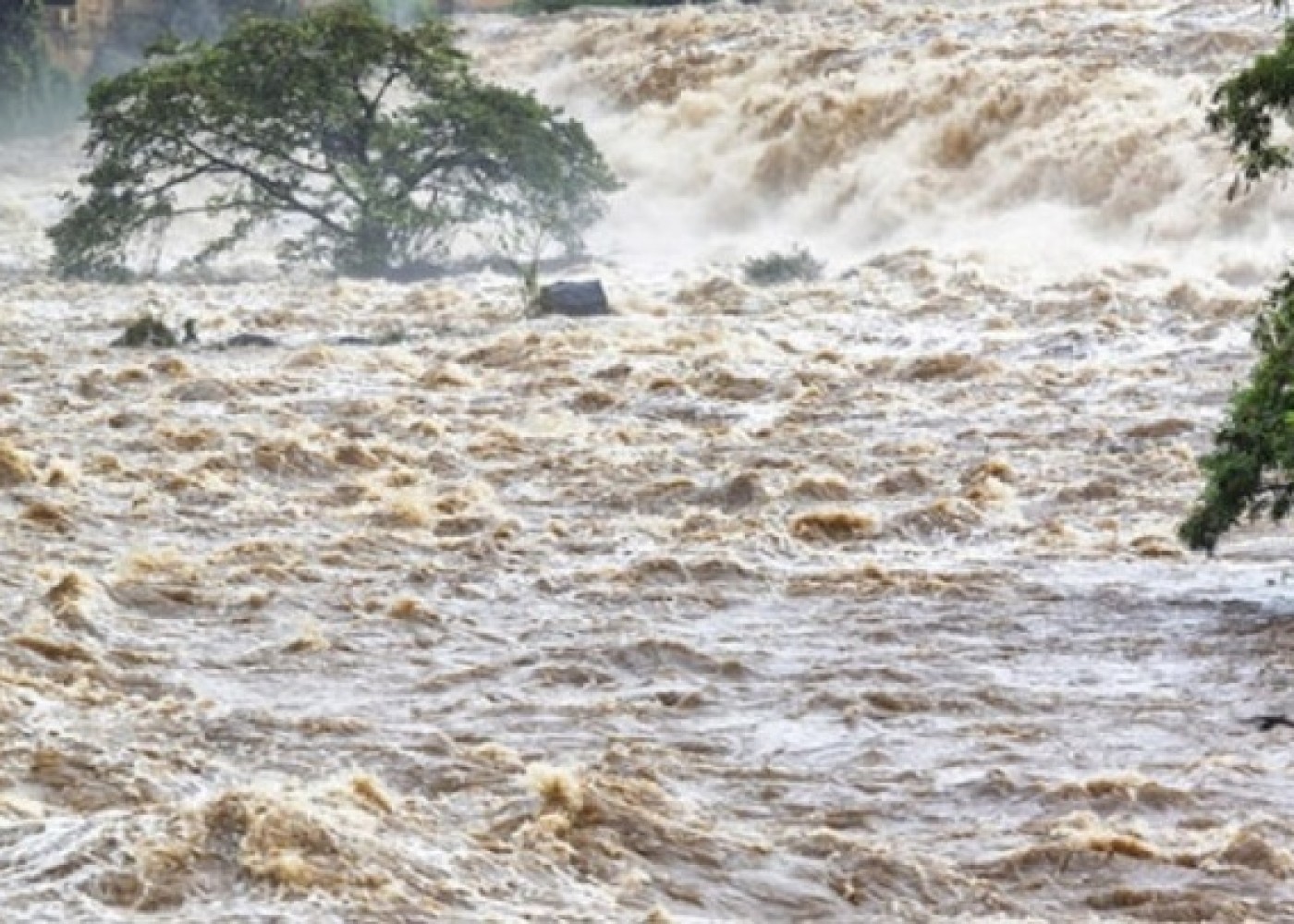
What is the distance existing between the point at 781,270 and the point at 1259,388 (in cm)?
1374

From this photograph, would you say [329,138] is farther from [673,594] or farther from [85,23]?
[85,23]

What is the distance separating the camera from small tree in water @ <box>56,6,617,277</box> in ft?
88.2

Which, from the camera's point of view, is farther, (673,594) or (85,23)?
(85,23)

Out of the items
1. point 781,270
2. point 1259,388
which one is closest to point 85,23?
point 781,270

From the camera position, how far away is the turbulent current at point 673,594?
775 centimetres

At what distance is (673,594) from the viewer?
39.0ft

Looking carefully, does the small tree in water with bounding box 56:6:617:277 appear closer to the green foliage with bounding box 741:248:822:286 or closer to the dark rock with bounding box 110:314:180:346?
the green foliage with bounding box 741:248:822:286

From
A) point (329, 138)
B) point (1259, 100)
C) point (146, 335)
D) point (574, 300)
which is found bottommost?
point (574, 300)

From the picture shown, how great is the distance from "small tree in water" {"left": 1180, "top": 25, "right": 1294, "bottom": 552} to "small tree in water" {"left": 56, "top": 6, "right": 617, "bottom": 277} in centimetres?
1647

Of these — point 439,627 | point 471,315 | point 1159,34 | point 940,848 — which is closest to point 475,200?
point 471,315

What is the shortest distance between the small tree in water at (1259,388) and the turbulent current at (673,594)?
20.4 inches

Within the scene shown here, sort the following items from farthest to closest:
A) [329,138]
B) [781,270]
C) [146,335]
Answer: [329,138] → [781,270] → [146,335]

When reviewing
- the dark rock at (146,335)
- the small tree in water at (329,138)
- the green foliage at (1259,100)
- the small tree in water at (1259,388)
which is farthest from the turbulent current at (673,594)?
the green foliage at (1259,100)

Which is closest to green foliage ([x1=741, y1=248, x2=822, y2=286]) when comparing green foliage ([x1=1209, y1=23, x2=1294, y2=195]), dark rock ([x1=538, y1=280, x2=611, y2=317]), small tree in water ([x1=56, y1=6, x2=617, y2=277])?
dark rock ([x1=538, y1=280, x2=611, y2=317])
